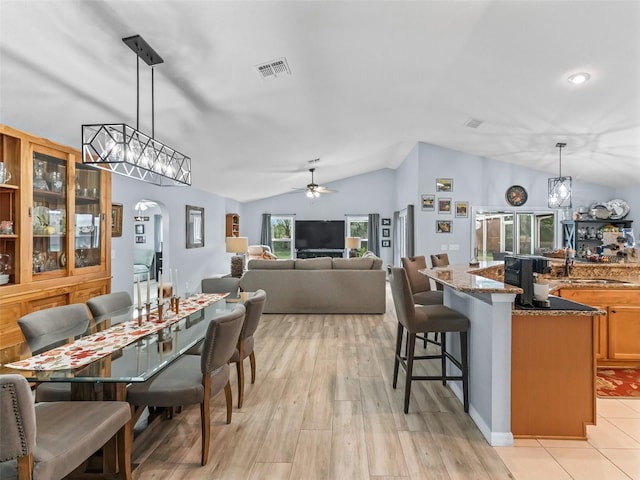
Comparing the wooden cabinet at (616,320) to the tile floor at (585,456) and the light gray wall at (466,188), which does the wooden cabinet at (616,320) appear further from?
the light gray wall at (466,188)

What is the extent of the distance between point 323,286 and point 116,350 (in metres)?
4.07

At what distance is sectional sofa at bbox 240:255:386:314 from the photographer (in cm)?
585

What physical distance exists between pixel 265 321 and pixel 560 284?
3920mm

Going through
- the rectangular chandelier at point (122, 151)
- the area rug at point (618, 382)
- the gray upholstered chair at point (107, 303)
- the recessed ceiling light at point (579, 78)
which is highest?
the recessed ceiling light at point (579, 78)

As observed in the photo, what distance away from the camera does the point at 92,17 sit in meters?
2.14

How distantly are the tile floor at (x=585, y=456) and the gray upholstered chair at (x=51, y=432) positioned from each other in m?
2.21

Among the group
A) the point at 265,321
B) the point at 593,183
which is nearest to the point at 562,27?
the point at 265,321

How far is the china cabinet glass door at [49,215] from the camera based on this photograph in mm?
3113

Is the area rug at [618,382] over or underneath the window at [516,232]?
underneath

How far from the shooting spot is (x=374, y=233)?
35.4ft

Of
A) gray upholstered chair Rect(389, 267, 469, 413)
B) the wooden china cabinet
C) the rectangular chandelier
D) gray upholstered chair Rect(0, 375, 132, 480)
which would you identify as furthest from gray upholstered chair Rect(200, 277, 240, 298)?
gray upholstered chair Rect(0, 375, 132, 480)

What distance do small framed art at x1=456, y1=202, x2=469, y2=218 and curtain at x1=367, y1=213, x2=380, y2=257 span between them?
3.38 m

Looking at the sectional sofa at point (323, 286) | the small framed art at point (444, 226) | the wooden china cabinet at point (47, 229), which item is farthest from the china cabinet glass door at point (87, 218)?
the small framed art at point (444, 226)

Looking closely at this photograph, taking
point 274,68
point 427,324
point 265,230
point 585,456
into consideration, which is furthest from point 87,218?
point 265,230
